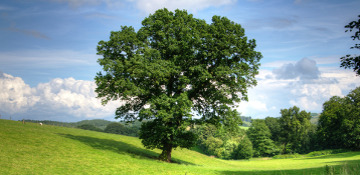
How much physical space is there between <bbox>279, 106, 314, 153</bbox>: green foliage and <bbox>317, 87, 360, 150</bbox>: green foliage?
33.4 feet

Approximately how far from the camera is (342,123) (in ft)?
240

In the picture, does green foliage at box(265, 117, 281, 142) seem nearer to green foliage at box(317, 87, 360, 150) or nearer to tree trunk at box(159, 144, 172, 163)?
green foliage at box(317, 87, 360, 150)

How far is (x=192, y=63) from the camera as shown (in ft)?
95.8

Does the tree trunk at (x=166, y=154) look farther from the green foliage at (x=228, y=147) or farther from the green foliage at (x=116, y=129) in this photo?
the green foliage at (x=116, y=129)

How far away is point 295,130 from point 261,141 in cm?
1526

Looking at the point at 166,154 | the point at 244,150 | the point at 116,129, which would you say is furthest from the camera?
the point at 116,129

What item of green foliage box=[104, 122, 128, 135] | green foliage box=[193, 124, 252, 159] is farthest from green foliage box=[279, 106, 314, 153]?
green foliage box=[104, 122, 128, 135]

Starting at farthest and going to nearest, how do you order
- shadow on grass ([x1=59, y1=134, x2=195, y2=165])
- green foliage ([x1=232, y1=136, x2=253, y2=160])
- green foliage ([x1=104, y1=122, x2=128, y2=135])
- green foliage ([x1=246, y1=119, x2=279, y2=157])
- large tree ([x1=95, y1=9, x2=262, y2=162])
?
green foliage ([x1=104, y1=122, x2=128, y2=135]) → green foliage ([x1=246, y1=119, x2=279, y2=157]) → green foliage ([x1=232, y1=136, x2=253, y2=160]) → shadow on grass ([x1=59, y1=134, x2=195, y2=165]) → large tree ([x1=95, y1=9, x2=262, y2=162])

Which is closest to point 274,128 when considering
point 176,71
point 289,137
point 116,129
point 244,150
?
point 289,137

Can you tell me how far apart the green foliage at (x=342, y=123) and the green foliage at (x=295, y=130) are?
10.2m

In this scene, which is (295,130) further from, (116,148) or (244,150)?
(116,148)

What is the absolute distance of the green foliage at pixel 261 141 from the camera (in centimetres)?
9412

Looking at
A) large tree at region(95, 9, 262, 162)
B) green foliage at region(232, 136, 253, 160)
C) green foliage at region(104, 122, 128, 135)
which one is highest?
large tree at region(95, 9, 262, 162)

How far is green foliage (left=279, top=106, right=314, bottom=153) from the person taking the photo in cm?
9588
